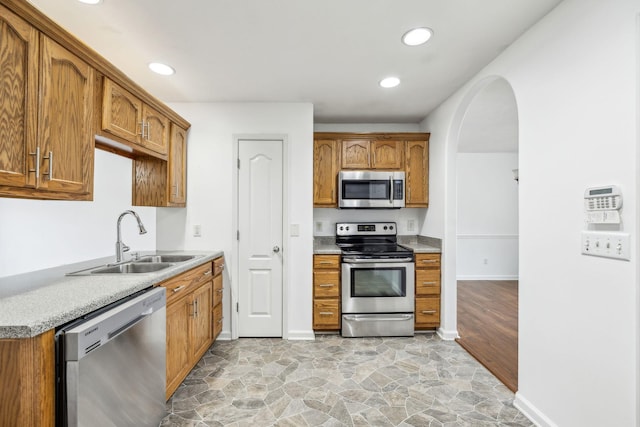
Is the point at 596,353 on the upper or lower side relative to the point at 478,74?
lower

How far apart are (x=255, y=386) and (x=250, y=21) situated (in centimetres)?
252

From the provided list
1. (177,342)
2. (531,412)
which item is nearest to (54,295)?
(177,342)

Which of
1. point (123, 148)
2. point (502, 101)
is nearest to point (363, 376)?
point (123, 148)

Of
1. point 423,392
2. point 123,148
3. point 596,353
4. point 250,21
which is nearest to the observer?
point 596,353

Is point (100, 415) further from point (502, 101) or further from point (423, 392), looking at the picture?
point (502, 101)

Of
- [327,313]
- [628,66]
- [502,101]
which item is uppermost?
[502,101]

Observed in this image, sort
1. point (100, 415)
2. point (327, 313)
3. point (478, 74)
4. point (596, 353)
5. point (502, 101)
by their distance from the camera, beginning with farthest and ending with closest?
1. point (502, 101)
2. point (327, 313)
3. point (478, 74)
4. point (596, 353)
5. point (100, 415)

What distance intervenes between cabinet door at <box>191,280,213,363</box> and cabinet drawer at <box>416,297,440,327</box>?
2128mm

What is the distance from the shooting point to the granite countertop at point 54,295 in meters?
1.01

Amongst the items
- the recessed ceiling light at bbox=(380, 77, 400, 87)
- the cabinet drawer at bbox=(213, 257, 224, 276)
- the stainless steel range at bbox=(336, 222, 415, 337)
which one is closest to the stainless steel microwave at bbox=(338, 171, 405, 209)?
the stainless steel range at bbox=(336, 222, 415, 337)

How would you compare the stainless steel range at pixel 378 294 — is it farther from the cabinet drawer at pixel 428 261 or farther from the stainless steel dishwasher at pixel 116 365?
the stainless steel dishwasher at pixel 116 365

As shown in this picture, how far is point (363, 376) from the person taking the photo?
92.2 inches

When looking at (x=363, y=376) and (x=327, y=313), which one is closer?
(x=363, y=376)

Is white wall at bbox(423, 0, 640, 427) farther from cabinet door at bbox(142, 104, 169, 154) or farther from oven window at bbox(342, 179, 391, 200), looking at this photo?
cabinet door at bbox(142, 104, 169, 154)
